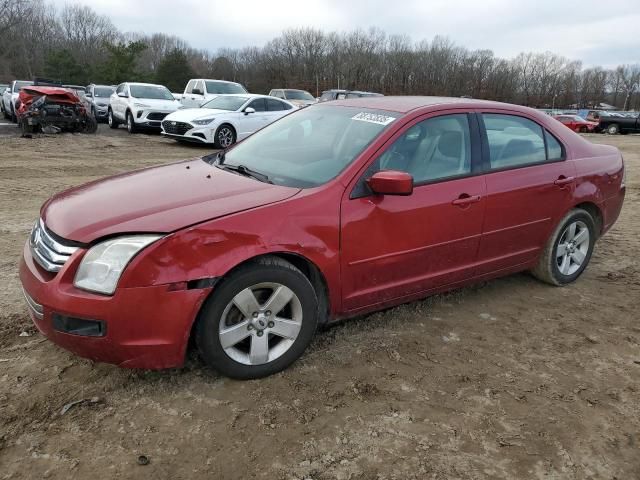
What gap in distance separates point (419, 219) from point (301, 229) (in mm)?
861

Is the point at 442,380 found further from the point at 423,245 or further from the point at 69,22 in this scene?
the point at 69,22

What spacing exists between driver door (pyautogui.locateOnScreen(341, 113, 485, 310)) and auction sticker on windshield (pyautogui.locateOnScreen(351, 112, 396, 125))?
0.15m

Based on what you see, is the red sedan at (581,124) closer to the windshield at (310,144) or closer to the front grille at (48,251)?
the windshield at (310,144)

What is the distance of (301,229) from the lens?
2908mm

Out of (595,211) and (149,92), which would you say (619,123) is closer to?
(149,92)

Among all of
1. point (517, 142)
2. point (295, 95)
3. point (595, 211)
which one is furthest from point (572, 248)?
point (295, 95)

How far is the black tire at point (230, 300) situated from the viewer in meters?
2.70

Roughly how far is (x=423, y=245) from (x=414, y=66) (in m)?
76.4

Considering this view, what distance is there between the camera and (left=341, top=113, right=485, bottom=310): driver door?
10.3ft

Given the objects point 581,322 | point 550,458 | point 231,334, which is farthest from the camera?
point 581,322

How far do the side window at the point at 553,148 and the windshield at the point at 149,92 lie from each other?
15.0 m

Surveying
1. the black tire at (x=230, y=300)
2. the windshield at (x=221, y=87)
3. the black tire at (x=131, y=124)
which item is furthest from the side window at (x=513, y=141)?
the windshield at (x=221, y=87)

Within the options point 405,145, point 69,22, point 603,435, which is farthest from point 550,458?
point 69,22

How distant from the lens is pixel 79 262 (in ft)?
8.49
